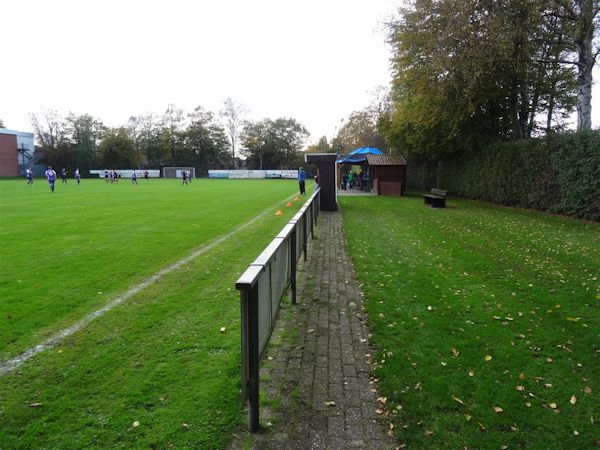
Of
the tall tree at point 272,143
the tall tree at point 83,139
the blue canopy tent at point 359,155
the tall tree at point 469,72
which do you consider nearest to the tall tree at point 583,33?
the tall tree at point 469,72

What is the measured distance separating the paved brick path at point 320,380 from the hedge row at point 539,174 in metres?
12.4

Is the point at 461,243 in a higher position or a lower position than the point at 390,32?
lower

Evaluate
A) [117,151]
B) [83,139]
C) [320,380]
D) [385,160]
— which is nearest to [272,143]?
[117,151]

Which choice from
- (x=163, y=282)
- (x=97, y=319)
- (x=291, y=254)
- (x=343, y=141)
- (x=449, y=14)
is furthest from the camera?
(x=343, y=141)

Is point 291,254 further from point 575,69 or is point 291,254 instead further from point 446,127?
point 575,69

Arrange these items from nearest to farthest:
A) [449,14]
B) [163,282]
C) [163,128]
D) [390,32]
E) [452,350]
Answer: [452,350], [163,282], [449,14], [390,32], [163,128]

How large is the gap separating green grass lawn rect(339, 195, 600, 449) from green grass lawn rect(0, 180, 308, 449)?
59.1 inches

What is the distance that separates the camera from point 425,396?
10.9ft

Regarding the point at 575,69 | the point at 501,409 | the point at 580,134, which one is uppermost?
the point at 575,69

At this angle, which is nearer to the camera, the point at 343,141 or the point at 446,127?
the point at 446,127

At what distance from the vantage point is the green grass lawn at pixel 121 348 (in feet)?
9.49

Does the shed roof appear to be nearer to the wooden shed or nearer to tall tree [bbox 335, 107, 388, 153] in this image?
the wooden shed

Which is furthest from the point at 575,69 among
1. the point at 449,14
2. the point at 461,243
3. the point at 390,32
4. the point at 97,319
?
the point at 97,319

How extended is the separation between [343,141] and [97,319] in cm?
6929
